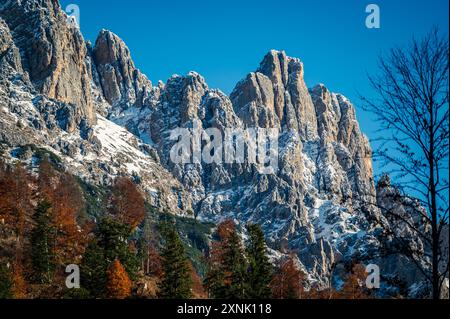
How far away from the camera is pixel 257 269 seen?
55312 millimetres

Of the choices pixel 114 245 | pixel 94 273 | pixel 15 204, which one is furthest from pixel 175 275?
pixel 15 204

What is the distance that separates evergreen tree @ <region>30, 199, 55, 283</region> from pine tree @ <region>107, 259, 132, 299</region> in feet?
25.7

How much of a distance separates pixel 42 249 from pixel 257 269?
23.0 metres

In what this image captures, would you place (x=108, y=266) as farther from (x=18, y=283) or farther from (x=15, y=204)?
(x=15, y=204)

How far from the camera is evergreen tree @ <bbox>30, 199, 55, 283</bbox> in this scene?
189 ft

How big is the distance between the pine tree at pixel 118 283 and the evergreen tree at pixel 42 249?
7.82 m

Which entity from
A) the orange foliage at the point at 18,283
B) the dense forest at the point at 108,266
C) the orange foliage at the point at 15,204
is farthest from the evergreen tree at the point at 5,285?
the orange foliage at the point at 15,204

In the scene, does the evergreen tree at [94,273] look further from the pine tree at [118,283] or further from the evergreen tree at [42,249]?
the evergreen tree at [42,249]

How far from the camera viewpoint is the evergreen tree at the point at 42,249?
57750 mm

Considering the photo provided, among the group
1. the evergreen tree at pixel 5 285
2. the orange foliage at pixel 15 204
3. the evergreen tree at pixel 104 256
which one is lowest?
the evergreen tree at pixel 5 285

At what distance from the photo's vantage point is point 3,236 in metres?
68.0

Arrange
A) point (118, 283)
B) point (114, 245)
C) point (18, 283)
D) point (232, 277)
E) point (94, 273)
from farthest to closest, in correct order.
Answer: point (114, 245) → point (94, 273) → point (232, 277) → point (118, 283) → point (18, 283)
